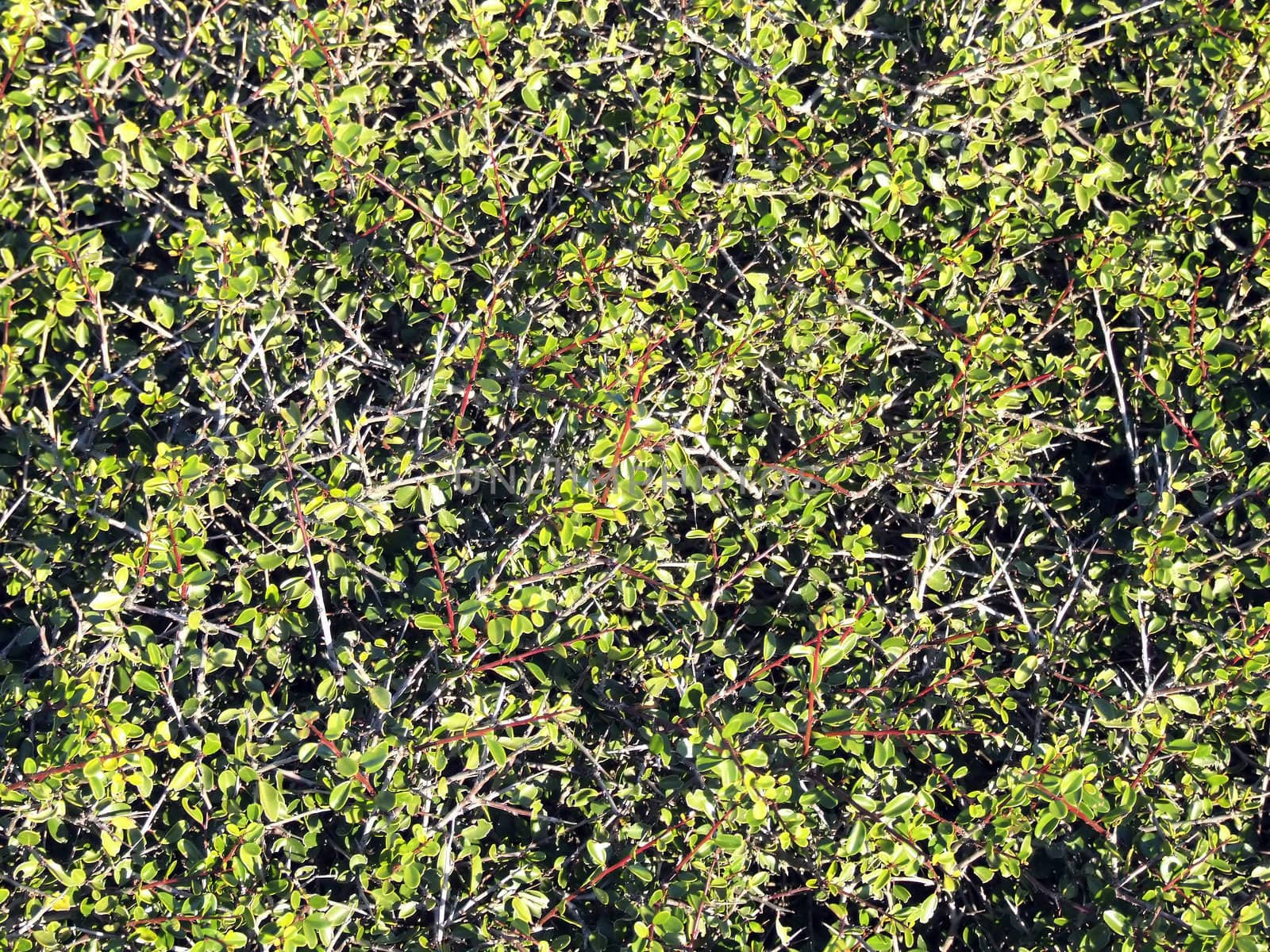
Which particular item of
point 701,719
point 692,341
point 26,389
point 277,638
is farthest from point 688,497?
point 26,389

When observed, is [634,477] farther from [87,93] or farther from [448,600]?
[87,93]

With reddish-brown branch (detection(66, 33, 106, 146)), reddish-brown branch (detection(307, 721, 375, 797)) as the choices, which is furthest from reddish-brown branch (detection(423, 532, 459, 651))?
reddish-brown branch (detection(66, 33, 106, 146))

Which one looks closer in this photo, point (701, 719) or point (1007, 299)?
point (701, 719)

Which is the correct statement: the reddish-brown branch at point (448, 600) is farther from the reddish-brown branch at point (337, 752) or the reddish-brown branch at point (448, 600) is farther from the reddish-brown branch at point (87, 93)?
the reddish-brown branch at point (87, 93)

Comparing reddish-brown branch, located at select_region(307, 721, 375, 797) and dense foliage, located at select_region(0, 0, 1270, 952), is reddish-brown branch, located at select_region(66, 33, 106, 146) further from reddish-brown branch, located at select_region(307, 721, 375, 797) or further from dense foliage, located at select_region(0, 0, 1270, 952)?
reddish-brown branch, located at select_region(307, 721, 375, 797)

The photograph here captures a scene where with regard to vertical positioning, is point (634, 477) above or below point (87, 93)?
below

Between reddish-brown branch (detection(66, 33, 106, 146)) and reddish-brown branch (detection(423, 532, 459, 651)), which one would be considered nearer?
reddish-brown branch (detection(423, 532, 459, 651))

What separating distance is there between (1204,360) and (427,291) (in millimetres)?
1610

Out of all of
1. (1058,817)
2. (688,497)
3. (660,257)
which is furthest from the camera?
(688,497)

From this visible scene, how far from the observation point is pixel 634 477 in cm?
A: 199

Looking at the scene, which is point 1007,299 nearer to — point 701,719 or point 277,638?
point 701,719

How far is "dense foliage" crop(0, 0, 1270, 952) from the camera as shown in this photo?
1974mm

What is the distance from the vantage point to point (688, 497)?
2.30m

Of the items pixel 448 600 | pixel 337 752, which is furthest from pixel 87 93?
pixel 337 752
